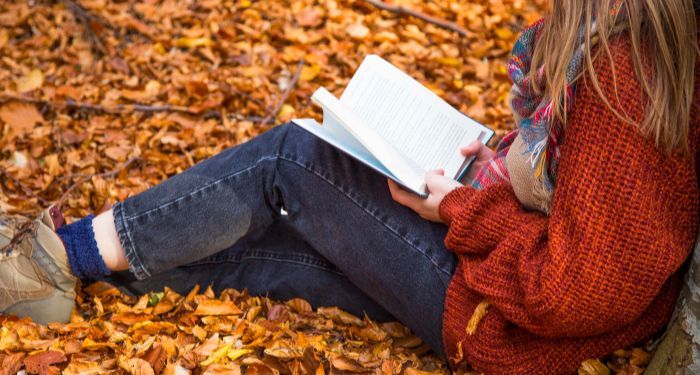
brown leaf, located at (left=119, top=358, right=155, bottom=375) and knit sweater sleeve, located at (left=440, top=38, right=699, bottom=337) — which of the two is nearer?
knit sweater sleeve, located at (left=440, top=38, right=699, bottom=337)

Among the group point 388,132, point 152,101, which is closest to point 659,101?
point 388,132

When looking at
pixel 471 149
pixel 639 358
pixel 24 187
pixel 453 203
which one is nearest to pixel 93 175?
pixel 24 187

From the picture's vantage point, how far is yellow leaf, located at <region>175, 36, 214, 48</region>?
3.43 metres

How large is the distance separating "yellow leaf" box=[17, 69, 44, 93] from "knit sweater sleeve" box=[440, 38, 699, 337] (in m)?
2.41

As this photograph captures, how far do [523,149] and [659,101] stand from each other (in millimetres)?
301

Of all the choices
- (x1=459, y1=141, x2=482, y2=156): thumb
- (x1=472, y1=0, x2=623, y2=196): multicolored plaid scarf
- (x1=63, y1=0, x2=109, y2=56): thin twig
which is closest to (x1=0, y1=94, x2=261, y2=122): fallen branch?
(x1=63, y1=0, x2=109, y2=56): thin twig

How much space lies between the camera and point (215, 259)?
82.6 inches

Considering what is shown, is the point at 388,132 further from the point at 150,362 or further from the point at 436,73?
the point at 436,73

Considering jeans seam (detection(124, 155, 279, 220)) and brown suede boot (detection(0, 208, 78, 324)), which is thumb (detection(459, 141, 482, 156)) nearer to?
jeans seam (detection(124, 155, 279, 220))

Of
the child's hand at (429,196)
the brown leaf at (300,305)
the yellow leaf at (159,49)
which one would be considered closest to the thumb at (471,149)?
the child's hand at (429,196)

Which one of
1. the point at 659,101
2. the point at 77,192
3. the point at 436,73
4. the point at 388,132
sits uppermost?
the point at 659,101

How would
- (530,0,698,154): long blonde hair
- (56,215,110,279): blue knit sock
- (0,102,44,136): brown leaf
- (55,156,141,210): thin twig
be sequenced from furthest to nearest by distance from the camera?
(0,102,44,136): brown leaf, (55,156,141,210): thin twig, (56,215,110,279): blue knit sock, (530,0,698,154): long blonde hair

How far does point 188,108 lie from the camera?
119 inches

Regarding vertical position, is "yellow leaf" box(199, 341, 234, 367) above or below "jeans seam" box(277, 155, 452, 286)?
below
